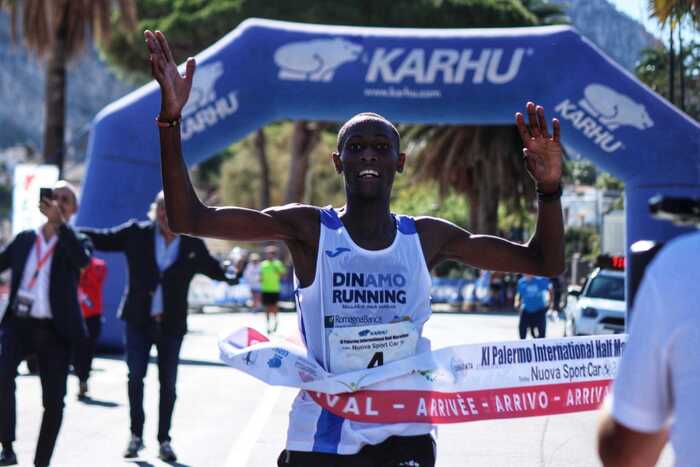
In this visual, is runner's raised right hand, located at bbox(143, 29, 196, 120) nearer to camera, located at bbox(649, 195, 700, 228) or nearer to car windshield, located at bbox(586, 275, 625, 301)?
camera, located at bbox(649, 195, 700, 228)

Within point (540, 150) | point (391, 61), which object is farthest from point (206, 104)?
point (540, 150)

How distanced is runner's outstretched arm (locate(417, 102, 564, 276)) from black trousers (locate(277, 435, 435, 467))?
584mm

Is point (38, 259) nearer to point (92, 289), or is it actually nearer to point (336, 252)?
point (336, 252)

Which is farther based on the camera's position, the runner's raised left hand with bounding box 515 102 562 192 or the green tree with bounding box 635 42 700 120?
the green tree with bounding box 635 42 700 120

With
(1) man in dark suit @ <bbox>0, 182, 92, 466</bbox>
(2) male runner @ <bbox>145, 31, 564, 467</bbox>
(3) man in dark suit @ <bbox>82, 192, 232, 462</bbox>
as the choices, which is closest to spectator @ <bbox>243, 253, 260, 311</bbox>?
(3) man in dark suit @ <bbox>82, 192, 232, 462</bbox>

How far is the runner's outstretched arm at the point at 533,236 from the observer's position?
3814mm

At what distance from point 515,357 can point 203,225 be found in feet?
3.58

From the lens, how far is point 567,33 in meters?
17.0

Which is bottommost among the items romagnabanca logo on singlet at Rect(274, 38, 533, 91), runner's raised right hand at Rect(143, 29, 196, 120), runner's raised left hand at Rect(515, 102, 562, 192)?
runner's raised left hand at Rect(515, 102, 562, 192)

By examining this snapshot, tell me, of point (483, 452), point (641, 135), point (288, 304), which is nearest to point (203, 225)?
point (483, 452)

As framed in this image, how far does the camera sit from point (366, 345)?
383 centimetres

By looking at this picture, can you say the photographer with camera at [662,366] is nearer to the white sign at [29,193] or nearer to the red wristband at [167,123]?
the red wristband at [167,123]

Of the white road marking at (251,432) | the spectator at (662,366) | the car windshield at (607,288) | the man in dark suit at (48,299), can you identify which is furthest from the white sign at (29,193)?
the spectator at (662,366)

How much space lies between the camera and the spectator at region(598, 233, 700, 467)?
2.08m
